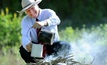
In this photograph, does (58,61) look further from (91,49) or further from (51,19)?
(91,49)

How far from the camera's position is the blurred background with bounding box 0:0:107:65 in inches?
350

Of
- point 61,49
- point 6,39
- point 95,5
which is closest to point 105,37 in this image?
point 6,39

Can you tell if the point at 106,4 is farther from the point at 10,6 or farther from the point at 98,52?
the point at 98,52

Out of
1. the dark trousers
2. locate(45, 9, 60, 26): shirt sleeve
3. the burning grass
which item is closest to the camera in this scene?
the burning grass

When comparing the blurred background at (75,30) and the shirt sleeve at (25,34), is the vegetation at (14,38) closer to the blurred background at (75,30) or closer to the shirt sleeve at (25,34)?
the blurred background at (75,30)

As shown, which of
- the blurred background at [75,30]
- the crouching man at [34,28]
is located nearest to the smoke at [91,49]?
the blurred background at [75,30]

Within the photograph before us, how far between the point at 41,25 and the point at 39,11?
0.49m

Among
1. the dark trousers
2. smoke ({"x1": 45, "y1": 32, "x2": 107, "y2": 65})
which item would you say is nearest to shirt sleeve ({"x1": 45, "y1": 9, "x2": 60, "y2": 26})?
the dark trousers

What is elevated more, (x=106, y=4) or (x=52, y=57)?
(x=106, y=4)

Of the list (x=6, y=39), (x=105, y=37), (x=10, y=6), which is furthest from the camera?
(x=10, y=6)

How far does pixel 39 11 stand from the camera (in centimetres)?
685

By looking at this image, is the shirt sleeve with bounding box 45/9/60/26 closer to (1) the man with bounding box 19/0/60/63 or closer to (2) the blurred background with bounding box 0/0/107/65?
(1) the man with bounding box 19/0/60/63

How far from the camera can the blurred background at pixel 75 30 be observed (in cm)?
890

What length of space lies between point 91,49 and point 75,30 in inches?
147
